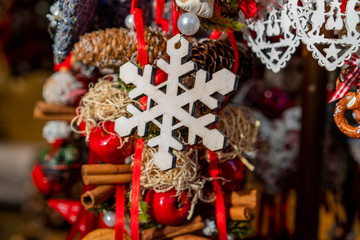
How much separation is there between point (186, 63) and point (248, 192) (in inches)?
11.5

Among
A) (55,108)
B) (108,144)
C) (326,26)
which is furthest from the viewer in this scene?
(55,108)

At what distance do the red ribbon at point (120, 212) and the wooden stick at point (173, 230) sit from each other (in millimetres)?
37

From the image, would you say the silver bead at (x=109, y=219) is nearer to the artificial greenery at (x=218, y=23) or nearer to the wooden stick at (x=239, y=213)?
the wooden stick at (x=239, y=213)

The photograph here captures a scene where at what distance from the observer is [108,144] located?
0.61m

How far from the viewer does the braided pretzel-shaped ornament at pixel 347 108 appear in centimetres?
53

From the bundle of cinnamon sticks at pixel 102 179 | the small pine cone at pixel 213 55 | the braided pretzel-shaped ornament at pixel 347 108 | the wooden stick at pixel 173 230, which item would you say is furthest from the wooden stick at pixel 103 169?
the braided pretzel-shaped ornament at pixel 347 108

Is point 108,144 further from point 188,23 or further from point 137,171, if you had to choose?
point 188,23

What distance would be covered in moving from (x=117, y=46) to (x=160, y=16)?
0.09m

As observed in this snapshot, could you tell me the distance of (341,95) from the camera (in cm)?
53

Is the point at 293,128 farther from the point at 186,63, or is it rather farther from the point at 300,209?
the point at 186,63

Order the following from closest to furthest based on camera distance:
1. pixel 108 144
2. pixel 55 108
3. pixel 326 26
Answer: pixel 326 26 → pixel 108 144 → pixel 55 108

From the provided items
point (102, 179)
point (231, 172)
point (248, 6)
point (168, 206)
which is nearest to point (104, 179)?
point (102, 179)

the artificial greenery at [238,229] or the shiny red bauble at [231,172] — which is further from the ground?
the shiny red bauble at [231,172]

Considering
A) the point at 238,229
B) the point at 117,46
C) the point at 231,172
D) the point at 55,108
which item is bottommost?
the point at 238,229
